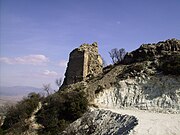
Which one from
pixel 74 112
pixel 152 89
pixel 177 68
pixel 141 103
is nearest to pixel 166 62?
pixel 177 68

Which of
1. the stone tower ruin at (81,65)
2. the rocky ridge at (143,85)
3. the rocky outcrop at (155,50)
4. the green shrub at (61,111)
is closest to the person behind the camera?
the green shrub at (61,111)

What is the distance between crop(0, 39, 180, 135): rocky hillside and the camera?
22.5m

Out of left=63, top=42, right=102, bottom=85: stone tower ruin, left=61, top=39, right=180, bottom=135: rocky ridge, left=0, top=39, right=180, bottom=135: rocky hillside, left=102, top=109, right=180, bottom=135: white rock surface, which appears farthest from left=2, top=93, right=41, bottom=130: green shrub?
left=102, top=109, right=180, bottom=135: white rock surface

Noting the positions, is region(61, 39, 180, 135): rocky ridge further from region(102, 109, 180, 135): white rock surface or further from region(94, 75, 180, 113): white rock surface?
region(102, 109, 180, 135): white rock surface

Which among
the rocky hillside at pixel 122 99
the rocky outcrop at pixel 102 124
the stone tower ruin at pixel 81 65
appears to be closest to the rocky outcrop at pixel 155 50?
the rocky hillside at pixel 122 99

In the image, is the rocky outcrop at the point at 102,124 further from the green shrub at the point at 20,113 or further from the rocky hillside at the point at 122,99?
the green shrub at the point at 20,113

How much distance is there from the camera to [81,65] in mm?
35844

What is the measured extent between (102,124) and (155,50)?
14901 millimetres

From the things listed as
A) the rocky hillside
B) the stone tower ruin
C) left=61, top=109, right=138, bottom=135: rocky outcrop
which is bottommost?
left=61, top=109, right=138, bottom=135: rocky outcrop

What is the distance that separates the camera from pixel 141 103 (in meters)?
27.2

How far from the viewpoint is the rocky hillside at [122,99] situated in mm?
22469

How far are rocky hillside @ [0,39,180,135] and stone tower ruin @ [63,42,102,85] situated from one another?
1553 mm

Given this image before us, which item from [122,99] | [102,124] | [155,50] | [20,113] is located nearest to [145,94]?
[122,99]

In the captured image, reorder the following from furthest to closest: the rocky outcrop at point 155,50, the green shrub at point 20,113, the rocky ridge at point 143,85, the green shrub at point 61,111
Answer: the rocky outcrop at point 155,50
the green shrub at point 20,113
the rocky ridge at point 143,85
the green shrub at point 61,111
